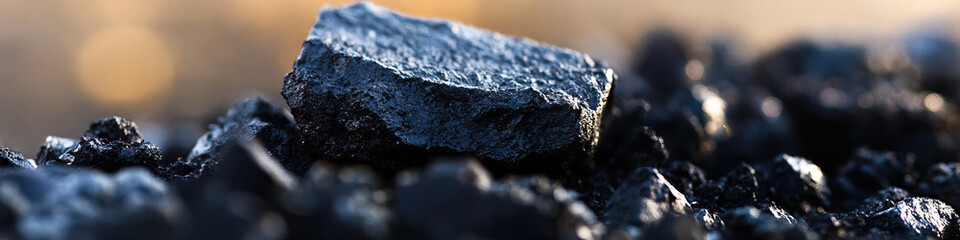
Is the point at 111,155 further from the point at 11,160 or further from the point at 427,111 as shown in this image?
the point at 427,111

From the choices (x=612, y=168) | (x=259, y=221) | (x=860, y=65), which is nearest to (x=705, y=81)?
(x=860, y=65)

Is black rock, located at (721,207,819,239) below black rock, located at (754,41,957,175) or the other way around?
below

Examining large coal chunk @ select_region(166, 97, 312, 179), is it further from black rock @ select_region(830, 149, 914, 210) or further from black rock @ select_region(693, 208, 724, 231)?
black rock @ select_region(830, 149, 914, 210)

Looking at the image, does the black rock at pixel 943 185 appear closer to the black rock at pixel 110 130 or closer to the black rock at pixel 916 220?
the black rock at pixel 916 220

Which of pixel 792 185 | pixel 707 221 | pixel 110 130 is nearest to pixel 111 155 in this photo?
pixel 110 130

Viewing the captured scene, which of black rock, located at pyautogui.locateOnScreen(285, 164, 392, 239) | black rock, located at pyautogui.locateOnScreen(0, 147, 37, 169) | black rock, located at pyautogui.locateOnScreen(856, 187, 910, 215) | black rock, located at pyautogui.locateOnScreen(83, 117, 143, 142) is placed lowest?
black rock, located at pyautogui.locateOnScreen(0, 147, 37, 169)

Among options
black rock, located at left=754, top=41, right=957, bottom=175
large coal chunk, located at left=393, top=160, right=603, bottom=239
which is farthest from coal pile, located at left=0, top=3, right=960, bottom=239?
black rock, located at left=754, top=41, right=957, bottom=175

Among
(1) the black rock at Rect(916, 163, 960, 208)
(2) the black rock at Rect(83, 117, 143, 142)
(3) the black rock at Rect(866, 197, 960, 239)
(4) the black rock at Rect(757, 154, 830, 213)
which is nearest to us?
(3) the black rock at Rect(866, 197, 960, 239)
